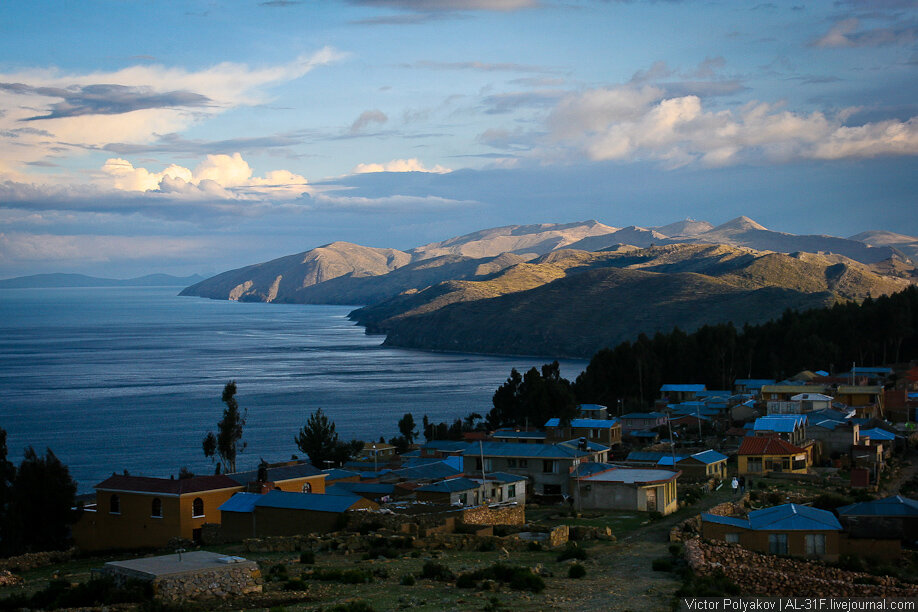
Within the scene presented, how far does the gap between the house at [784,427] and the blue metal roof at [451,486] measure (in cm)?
1482

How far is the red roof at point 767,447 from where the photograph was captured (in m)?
33.8

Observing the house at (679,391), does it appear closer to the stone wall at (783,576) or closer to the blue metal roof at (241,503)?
the blue metal roof at (241,503)

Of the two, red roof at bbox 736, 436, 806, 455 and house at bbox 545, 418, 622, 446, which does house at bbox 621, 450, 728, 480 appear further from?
house at bbox 545, 418, 622, 446

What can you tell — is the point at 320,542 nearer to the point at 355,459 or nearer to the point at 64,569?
the point at 64,569

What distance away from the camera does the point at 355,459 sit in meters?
47.3

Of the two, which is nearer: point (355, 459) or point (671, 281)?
point (355, 459)

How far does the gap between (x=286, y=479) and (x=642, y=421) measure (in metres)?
26.2

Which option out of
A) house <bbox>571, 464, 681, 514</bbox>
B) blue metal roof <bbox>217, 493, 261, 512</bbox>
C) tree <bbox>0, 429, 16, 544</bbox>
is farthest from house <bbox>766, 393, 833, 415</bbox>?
tree <bbox>0, 429, 16, 544</bbox>

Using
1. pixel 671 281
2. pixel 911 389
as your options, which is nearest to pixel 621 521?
pixel 911 389

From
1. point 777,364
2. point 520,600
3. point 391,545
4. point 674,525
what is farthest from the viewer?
point 777,364

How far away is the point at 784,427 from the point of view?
Answer: 1454 inches

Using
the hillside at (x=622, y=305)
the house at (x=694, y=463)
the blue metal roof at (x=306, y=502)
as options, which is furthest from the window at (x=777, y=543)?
the hillside at (x=622, y=305)

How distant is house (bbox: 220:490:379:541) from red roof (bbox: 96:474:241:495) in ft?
10.2

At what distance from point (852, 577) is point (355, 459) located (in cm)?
3352
